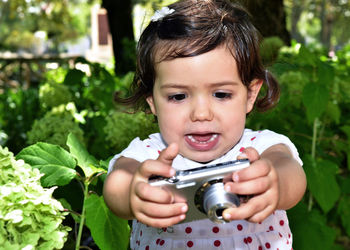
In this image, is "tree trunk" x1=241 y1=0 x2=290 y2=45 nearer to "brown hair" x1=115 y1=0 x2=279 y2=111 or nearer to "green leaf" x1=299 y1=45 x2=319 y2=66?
"green leaf" x1=299 y1=45 x2=319 y2=66

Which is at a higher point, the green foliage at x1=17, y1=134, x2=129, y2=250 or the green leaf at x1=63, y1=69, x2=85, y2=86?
the green foliage at x1=17, y1=134, x2=129, y2=250

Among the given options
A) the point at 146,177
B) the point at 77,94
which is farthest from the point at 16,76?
the point at 146,177

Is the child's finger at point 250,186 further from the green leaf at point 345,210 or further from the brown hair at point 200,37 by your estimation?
the green leaf at point 345,210

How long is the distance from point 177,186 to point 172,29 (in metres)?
0.67

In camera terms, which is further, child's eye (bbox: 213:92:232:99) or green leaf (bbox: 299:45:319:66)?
green leaf (bbox: 299:45:319:66)

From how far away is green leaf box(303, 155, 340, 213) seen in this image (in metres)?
2.57

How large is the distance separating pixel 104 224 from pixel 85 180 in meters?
0.20

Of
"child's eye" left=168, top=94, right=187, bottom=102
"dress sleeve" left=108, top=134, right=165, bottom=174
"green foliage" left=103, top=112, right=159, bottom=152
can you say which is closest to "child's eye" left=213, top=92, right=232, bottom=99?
"child's eye" left=168, top=94, right=187, bottom=102

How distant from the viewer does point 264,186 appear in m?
1.23

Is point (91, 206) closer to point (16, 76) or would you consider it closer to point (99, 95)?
point (99, 95)

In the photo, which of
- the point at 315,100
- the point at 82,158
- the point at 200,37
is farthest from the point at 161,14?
the point at 315,100

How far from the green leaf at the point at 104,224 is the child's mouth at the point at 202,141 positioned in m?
0.37

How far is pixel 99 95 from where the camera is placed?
148 inches

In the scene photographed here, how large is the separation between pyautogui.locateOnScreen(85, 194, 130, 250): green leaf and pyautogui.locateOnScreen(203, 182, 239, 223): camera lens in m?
0.68
